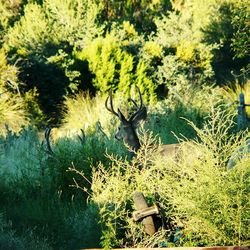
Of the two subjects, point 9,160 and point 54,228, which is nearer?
point 54,228

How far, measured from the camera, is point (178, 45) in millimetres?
23547

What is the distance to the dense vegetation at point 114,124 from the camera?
215 inches

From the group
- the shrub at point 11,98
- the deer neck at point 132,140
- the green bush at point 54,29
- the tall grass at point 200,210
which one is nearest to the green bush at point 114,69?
the green bush at point 54,29

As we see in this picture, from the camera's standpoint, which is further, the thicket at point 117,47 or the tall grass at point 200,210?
the thicket at point 117,47

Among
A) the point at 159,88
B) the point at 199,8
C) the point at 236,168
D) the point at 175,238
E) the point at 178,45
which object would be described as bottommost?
the point at 175,238

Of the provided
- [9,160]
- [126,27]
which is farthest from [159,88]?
[9,160]

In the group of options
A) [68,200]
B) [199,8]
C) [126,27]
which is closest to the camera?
[68,200]

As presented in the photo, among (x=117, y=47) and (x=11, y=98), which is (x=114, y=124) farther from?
(x=117, y=47)

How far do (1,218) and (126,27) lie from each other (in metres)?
19.1

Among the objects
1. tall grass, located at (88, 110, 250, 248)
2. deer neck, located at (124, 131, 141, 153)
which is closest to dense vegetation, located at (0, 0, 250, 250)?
tall grass, located at (88, 110, 250, 248)

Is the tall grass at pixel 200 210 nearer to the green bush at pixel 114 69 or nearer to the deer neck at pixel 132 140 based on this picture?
the deer neck at pixel 132 140

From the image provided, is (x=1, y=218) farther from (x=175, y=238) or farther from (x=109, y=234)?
(x=175, y=238)

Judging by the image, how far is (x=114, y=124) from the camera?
12.8 metres

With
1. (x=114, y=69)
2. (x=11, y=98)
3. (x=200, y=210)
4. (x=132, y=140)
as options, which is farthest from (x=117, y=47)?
(x=200, y=210)
